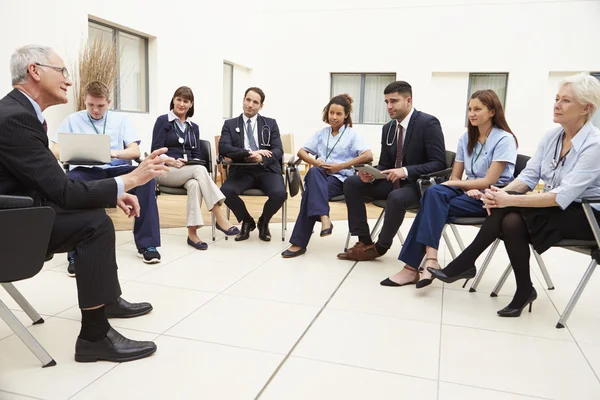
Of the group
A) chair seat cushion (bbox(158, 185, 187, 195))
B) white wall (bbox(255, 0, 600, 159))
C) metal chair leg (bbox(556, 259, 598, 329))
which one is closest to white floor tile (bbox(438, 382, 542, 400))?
metal chair leg (bbox(556, 259, 598, 329))

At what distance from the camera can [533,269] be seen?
364 cm

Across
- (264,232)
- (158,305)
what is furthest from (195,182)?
(158,305)

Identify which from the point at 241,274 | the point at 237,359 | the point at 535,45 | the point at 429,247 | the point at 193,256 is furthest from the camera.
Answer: the point at 535,45

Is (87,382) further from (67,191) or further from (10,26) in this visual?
(10,26)

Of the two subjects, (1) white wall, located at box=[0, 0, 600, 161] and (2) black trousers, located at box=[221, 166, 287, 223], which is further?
(1) white wall, located at box=[0, 0, 600, 161]

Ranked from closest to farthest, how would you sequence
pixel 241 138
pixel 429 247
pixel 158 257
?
1. pixel 429 247
2. pixel 158 257
3. pixel 241 138

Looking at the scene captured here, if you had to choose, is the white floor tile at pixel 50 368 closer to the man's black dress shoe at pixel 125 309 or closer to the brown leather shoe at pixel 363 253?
the man's black dress shoe at pixel 125 309

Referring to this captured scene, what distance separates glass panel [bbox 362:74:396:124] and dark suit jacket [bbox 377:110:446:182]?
6535 millimetres

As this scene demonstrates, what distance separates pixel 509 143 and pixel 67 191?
96.4 inches

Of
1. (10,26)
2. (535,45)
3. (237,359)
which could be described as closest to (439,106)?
(535,45)

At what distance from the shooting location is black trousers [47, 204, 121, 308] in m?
1.81

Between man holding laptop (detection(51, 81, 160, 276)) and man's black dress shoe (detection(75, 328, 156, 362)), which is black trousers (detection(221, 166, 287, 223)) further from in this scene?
man's black dress shoe (detection(75, 328, 156, 362))

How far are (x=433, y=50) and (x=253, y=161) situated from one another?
6331mm

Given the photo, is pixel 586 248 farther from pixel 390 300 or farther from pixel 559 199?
pixel 390 300
